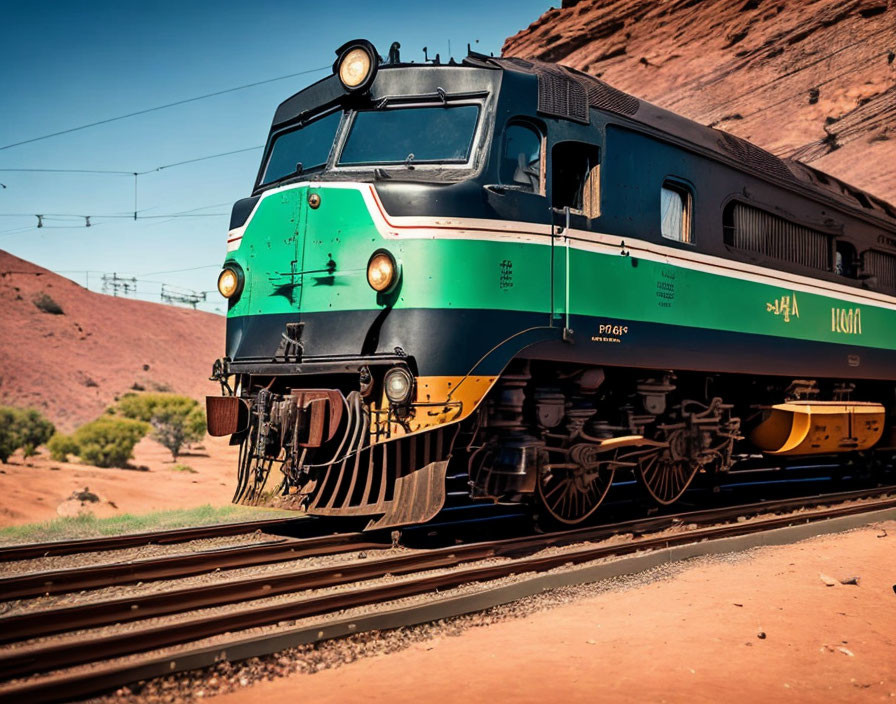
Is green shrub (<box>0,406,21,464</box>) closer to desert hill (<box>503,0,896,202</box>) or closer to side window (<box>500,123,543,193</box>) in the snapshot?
side window (<box>500,123,543,193</box>)

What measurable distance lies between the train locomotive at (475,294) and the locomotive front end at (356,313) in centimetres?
2

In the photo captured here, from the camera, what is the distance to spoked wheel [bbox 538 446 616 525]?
7.71m

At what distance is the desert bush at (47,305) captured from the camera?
5738cm

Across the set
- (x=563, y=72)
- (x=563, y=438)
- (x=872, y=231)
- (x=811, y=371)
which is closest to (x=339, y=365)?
(x=563, y=438)

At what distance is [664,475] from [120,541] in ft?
19.4

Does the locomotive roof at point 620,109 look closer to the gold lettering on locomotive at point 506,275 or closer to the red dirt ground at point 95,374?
the gold lettering on locomotive at point 506,275

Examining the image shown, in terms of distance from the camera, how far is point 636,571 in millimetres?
7027

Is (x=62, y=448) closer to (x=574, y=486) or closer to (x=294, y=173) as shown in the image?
(x=294, y=173)

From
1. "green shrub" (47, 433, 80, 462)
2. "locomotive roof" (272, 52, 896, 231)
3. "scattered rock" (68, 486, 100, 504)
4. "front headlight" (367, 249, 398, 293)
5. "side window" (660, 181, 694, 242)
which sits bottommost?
"scattered rock" (68, 486, 100, 504)

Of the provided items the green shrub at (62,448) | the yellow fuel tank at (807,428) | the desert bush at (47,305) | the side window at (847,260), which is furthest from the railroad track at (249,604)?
the desert bush at (47,305)

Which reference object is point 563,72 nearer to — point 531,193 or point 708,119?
point 531,193

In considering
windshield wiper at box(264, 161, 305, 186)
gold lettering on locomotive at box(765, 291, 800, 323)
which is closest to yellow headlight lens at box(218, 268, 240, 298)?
windshield wiper at box(264, 161, 305, 186)

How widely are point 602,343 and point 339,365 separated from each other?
100 inches

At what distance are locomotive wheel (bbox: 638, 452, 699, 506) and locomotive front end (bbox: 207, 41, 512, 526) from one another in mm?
2983
